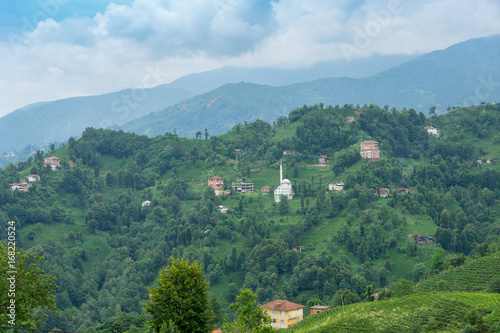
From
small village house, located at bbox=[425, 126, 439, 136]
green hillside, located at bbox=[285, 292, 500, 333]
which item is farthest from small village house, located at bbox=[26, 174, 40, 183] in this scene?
small village house, located at bbox=[425, 126, 439, 136]

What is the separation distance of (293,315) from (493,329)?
69.1 feet

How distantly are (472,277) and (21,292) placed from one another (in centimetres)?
3207

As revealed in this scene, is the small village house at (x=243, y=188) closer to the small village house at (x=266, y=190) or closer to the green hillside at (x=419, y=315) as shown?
the small village house at (x=266, y=190)

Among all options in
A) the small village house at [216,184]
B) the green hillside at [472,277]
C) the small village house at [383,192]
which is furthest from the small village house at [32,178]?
the green hillside at [472,277]

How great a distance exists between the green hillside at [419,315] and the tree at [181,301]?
465 inches

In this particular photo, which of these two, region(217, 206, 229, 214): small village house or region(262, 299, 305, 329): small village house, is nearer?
region(262, 299, 305, 329): small village house

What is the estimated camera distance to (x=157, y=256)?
204ft

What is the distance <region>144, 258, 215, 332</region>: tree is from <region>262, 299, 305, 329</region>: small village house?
22.9 meters

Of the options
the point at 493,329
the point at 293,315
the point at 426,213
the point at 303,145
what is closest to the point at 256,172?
the point at 303,145

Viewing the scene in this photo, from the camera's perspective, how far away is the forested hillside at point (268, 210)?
5516 cm

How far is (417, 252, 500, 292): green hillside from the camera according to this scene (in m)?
38.0

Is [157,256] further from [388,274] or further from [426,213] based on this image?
[426,213]

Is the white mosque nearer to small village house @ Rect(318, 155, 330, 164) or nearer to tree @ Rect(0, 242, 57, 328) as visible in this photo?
small village house @ Rect(318, 155, 330, 164)

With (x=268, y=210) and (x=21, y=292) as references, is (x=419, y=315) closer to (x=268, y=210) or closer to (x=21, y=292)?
(x=21, y=292)
